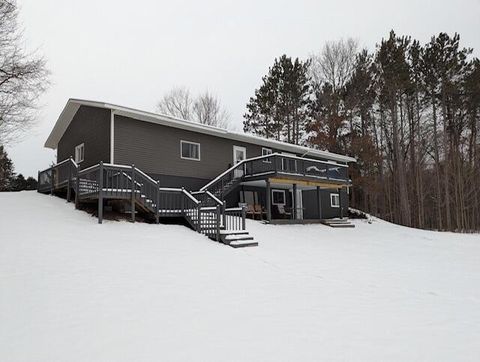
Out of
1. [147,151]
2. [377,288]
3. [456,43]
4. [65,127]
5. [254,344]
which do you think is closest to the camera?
[254,344]

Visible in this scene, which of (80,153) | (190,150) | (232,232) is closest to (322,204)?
(190,150)

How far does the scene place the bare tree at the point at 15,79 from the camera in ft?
54.8

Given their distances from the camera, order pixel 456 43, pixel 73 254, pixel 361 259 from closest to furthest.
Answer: pixel 73 254 → pixel 361 259 → pixel 456 43

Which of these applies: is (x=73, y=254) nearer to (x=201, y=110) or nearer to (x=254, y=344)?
(x=254, y=344)

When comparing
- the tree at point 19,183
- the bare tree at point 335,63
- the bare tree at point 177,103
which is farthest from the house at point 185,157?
the tree at point 19,183

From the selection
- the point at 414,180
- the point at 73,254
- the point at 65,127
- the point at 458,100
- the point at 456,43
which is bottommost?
the point at 73,254

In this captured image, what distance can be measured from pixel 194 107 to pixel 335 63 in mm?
15005

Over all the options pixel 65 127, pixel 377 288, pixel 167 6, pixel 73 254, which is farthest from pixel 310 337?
pixel 167 6

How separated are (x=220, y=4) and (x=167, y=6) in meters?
3.56

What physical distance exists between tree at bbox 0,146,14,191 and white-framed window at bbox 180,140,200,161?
1043 inches

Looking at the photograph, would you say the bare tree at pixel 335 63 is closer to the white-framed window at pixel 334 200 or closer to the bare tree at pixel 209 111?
the bare tree at pixel 209 111

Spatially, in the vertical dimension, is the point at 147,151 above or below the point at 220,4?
below

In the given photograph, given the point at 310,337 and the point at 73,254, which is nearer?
the point at 310,337

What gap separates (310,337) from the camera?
4.39 meters
